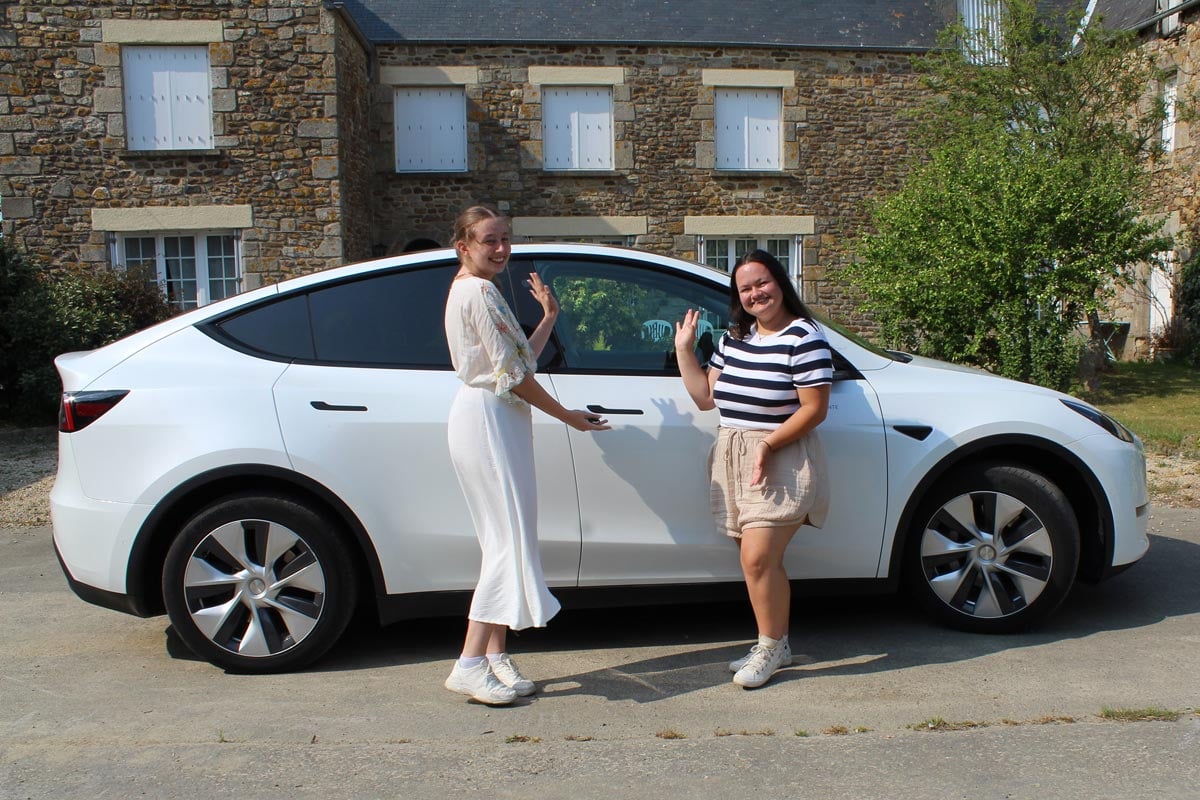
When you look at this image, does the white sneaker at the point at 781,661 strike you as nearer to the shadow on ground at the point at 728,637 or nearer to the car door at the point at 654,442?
the shadow on ground at the point at 728,637

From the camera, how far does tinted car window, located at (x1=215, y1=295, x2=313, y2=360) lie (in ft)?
13.5

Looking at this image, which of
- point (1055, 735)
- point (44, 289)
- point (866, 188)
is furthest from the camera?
point (866, 188)

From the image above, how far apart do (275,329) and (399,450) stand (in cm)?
74

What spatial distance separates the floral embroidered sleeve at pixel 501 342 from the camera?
3.53 m

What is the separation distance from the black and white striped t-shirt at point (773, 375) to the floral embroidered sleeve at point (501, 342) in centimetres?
78

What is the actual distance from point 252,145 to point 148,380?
39.6 feet

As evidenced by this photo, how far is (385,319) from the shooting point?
13.6ft

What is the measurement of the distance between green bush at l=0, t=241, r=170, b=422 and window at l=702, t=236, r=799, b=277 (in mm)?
9403

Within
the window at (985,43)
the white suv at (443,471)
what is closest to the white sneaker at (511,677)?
the white suv at (443,471)

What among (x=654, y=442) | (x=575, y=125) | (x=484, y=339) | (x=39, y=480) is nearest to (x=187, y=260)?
(x=575, y=125)

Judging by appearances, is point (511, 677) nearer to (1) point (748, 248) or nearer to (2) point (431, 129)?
(2) point (431, 129)

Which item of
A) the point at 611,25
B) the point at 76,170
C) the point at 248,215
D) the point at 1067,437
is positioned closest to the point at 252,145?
the point at 248,215

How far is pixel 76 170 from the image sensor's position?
49.4 feet

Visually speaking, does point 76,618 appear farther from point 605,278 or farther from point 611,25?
point 611,25
